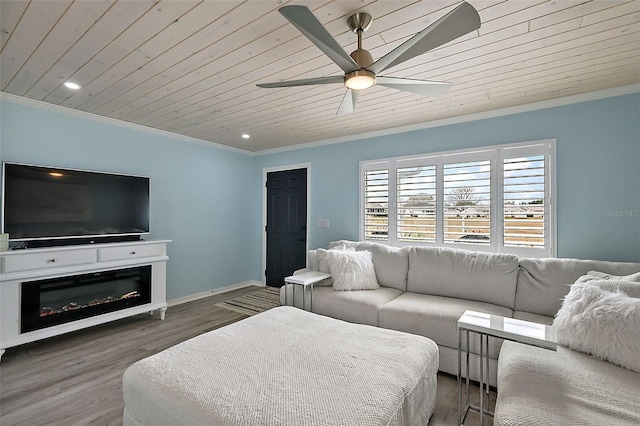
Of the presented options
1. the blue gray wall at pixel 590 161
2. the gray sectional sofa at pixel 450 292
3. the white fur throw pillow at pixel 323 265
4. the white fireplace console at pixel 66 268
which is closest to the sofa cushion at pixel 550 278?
the gray sectional sofa at pixel 450 292

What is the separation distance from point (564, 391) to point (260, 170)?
15.6 ft

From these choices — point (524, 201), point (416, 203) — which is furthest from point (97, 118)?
point (524, 201)

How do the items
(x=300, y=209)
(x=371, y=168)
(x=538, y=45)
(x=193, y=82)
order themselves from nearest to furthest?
(x=538, y=45)
(x=193, y=82)
(x=371, y=168)
(x=300, y=209)

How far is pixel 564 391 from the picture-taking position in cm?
135

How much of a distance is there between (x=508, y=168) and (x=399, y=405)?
278 cm

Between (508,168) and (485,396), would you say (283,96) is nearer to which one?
(508,168)

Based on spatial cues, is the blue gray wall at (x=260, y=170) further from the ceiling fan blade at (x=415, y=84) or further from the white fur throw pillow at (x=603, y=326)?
the ceiling fan blade at (x=415, y=84)

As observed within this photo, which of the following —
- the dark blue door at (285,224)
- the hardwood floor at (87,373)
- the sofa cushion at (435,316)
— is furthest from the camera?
the dark blue door at (285,224)

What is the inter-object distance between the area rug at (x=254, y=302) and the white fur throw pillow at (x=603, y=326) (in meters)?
3.15

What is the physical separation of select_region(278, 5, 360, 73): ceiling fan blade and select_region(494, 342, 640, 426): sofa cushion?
6.00ft

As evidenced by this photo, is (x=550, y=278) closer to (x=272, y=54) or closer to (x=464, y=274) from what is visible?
(x=464, y=274)

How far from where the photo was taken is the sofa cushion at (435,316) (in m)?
2.26

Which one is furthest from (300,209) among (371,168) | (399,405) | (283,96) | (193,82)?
(399,405)

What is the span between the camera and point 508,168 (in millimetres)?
3066
